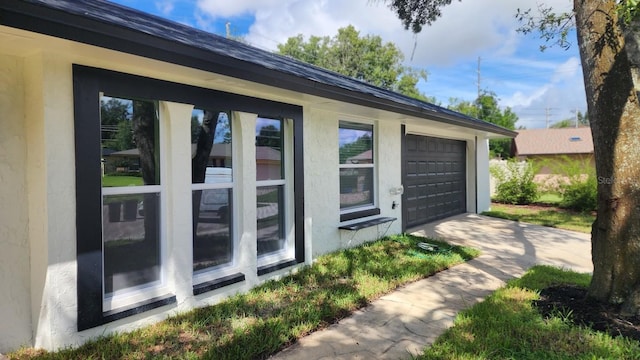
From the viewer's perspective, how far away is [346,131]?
736 centimetres

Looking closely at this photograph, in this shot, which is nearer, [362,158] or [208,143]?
[208,143]

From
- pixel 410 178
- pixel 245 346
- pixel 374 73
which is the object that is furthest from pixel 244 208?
pixel 374 73

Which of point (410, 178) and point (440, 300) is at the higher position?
point (410, 178)

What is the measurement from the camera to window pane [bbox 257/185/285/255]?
5.37m

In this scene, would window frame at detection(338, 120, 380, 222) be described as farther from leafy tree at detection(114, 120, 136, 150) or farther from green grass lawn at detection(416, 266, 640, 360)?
leafy tree at detection(114, 120, 136, 150)

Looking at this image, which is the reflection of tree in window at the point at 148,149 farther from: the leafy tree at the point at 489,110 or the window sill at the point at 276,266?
the leafy tree at the point at 489,110

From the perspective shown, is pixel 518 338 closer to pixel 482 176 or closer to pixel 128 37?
pixel 128 37

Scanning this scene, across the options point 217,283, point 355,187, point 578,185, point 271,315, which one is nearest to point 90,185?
point 217,283

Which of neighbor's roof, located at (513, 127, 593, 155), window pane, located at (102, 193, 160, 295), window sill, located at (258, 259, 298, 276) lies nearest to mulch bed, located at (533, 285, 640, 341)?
window sill, located at (258, 259, 298, 276)

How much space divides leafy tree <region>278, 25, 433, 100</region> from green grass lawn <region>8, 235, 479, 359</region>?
33.9 metres

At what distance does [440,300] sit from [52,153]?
4.33 m

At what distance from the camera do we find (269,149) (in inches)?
218

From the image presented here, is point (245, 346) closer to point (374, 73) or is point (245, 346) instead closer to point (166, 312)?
point (166, 312)

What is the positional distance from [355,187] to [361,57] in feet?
109
